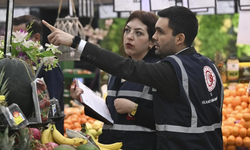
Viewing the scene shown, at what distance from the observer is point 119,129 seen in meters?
2.63

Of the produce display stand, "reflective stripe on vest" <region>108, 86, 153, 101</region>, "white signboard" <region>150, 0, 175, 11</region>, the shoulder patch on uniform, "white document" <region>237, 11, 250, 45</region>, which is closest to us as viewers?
the produce display stand

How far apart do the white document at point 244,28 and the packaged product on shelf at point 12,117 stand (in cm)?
305

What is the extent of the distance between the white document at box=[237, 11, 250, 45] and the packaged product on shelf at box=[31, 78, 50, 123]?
277cm

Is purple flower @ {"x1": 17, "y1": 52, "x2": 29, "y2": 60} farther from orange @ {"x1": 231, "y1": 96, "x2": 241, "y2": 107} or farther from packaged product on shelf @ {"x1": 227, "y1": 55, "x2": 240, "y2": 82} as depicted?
packaged product on shelf @ {"x1": 227, "y1": 55, "x2": 240, "y2": 82}

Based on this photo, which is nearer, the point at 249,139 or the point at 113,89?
the point at 113,89

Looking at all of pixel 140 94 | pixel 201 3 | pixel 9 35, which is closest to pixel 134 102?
pixel 140 94

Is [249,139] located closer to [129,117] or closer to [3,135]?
[129,117]

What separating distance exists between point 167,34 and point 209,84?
378mm

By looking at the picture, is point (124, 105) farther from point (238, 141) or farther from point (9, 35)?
point (238, 141)

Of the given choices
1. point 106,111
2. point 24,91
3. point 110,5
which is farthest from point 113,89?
point 110,5

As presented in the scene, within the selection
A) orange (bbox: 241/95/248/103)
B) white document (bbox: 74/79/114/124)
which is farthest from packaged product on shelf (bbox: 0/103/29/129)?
orange (bbox: 241/95/248/103)

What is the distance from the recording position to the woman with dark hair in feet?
8.31

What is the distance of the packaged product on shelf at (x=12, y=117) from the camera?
1579mm

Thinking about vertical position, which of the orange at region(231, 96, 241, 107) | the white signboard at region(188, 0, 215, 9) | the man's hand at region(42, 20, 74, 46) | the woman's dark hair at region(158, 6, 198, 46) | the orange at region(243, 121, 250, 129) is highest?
the white signboard at region(188, 0, 215, 9)
